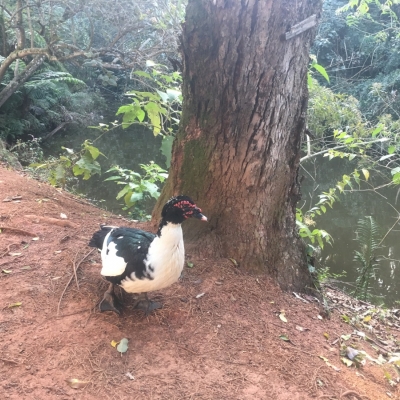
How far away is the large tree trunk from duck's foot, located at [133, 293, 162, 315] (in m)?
0.72

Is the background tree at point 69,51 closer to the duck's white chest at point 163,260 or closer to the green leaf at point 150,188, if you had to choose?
the green leaf at point 150,188

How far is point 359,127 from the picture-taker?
18.0 feet

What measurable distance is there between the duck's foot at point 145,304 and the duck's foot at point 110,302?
5.2 inches

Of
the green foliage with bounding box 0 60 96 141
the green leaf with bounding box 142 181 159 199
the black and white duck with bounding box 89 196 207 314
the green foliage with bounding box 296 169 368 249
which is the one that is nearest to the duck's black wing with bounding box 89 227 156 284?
the black and white duck with bounding box 89 196 207 314

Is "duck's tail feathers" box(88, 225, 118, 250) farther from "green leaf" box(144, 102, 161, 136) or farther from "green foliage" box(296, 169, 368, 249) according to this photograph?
"green foliage" box(296, 169, 368, 249)

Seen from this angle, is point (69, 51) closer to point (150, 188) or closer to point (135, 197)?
point (150, 188)

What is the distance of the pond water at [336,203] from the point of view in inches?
311

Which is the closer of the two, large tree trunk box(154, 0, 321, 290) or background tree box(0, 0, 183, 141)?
large tree trunk box(154, 0, 321, 290)

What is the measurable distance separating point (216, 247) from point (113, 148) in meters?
12.6

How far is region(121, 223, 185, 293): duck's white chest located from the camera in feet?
8.07

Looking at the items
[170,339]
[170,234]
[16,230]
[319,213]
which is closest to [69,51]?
[16,230]

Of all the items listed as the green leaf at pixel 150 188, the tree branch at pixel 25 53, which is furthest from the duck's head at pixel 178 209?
the tree branch at pixel 25 53

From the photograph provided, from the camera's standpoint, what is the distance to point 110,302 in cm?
271

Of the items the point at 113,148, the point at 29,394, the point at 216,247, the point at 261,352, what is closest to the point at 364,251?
the point at 216,247
